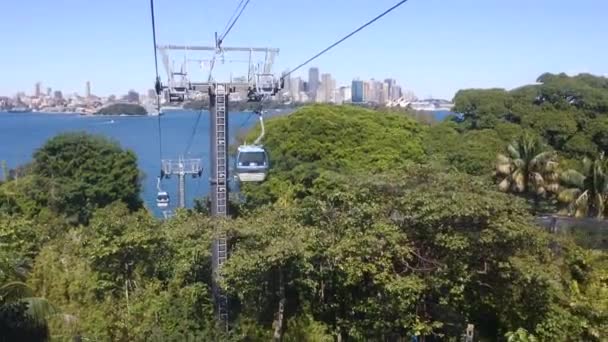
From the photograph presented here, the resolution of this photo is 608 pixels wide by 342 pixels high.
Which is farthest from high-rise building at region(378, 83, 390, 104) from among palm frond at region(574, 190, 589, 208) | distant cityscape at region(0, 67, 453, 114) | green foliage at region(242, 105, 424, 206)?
palm frond at region(574, 190, 589, 208)

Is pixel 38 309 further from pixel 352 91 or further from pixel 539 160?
pixel 352 91

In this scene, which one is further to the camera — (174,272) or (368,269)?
(174,272)

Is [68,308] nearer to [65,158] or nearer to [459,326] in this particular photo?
[459,326]

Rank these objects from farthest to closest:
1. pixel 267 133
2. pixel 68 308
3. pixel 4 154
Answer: pixel 4 154 < pixel 267 133 < pixel 68 308

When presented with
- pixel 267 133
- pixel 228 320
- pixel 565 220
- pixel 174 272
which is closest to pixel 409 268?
pixel 228 320

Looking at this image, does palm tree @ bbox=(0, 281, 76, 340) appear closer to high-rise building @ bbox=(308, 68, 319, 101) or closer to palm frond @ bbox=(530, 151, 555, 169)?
palm frond @ bbox=(530, 151, 555, 169)

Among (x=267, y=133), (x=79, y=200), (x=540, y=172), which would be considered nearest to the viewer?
(x=540, y=172)

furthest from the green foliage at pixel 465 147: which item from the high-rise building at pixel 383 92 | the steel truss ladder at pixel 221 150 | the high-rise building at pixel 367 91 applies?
the high-rise building at pixel 383 92
